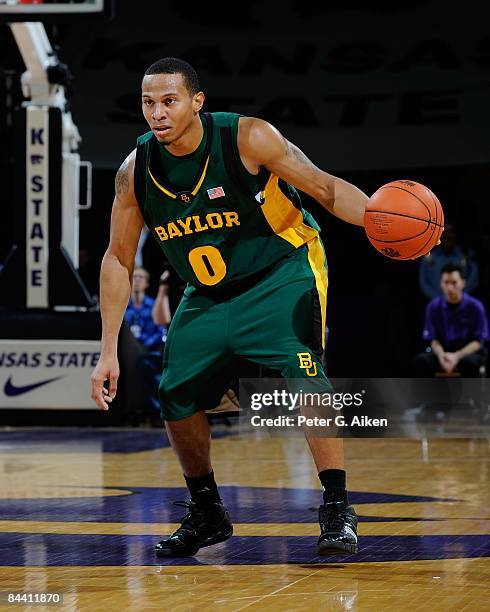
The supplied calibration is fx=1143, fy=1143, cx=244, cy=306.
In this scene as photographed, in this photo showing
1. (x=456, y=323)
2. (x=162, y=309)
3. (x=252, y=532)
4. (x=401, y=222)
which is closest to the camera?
(x=401, y=222)

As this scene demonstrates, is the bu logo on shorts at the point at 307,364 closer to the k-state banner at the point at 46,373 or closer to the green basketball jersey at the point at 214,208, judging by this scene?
the green basketball jersey at the point at 214,208

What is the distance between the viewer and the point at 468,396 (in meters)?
11.1

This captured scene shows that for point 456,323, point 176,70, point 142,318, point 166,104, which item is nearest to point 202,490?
point 166,104

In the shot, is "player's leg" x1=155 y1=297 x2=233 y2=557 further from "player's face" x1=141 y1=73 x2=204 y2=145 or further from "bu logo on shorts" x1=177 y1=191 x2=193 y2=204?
"player's face" x1=141 y1=73 x2=204 y2=145

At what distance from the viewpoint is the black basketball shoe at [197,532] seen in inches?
168

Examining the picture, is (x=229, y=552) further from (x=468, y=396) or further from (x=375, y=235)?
(x=468, y=396)

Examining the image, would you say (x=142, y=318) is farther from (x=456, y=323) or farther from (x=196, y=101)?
(x=196, y=101)

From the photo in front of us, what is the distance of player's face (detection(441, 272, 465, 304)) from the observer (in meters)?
10.5

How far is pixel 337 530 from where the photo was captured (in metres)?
4.16

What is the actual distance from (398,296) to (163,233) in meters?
8.89

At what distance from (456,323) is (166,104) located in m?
6.94

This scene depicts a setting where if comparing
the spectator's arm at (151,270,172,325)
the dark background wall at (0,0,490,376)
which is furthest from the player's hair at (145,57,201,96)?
the dark background wall at (0,0,490,376)

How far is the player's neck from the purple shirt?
6693 mm

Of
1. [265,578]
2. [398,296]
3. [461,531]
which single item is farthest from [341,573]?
[398,296]
